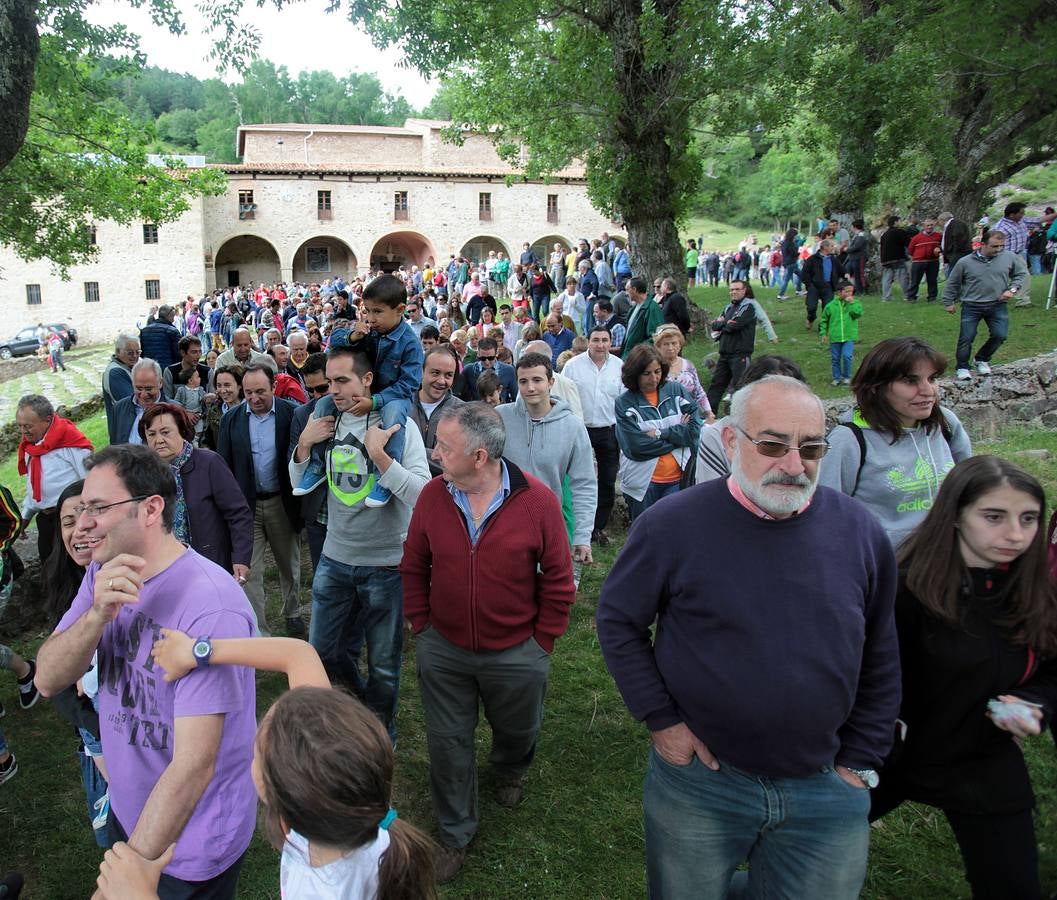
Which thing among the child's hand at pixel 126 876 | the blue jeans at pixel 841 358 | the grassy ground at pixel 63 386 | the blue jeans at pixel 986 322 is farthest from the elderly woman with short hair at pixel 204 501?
the grassy ground at pixel 63 386

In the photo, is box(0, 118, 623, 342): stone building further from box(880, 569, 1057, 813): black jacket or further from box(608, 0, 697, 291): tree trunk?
box(880, 569, 1057, 813): black jacket

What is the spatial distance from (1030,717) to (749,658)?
1.00 metres

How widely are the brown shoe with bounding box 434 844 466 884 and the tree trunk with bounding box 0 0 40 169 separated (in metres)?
4.51

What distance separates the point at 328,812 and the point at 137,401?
16.1 ft

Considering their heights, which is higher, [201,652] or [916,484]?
[916,484]

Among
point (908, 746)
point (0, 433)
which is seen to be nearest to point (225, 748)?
point (908, 746)

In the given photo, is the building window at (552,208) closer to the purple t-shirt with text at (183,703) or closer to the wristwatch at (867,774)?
the purple t-shirt with text at (183,703)

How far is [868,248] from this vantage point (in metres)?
17.8

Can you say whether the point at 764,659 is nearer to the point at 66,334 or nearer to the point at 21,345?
the point at 21,345

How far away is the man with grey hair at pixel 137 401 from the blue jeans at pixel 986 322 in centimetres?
942

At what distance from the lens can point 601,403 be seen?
6.99m

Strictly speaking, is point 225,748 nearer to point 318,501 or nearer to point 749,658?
point 749,658

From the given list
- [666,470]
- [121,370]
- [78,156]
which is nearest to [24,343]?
[78,156]

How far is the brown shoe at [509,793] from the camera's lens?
12.1 ft
